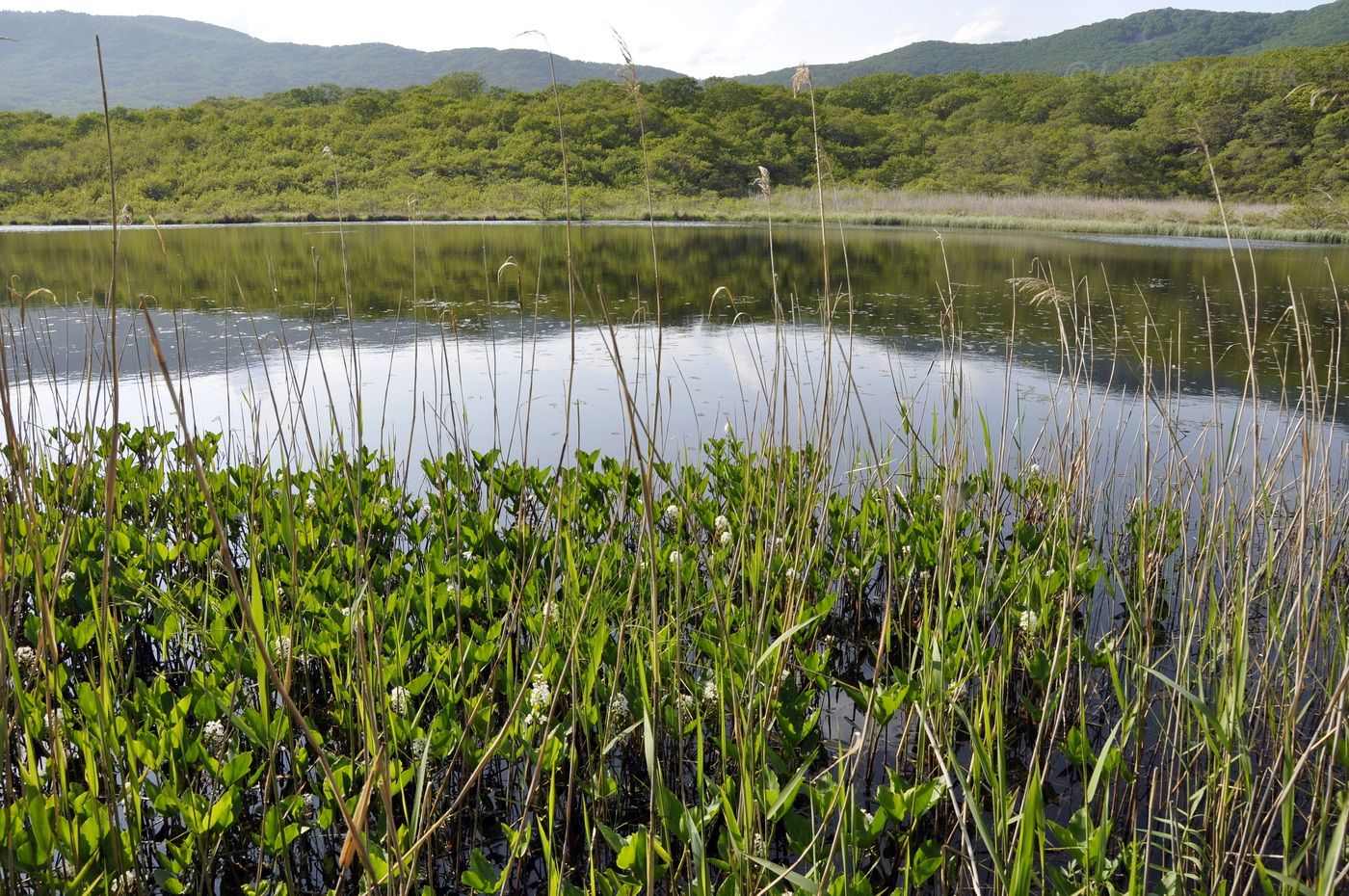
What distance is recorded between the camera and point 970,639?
190 centimetres

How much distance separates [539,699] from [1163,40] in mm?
86763

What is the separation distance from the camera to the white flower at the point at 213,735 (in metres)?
1.70

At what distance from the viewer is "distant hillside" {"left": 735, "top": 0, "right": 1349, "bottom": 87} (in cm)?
6631

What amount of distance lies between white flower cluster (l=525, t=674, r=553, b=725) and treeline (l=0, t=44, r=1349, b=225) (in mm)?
25961

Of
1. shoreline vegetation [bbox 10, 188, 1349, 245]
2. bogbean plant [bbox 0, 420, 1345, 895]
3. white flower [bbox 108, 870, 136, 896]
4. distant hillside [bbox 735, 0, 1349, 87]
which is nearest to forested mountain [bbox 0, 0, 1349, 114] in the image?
distant hillside [bbox 735, 0, 1349, 87]

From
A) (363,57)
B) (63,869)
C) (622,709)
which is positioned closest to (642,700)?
(622,709)

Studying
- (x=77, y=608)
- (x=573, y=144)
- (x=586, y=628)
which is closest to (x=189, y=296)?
(x=77, y=608)

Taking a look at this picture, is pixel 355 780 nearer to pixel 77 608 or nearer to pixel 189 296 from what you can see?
pixel 77 608

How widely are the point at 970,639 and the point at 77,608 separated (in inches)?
89.9

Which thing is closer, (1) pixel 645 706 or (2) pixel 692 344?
(1) pixel 645 706

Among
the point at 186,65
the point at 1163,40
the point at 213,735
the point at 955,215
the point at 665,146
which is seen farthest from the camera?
the point at 186,65

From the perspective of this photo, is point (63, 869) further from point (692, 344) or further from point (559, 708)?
point (692, 344)

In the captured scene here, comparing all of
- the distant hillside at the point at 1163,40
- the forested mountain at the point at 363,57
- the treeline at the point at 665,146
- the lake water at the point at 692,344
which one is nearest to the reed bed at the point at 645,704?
the lake water at the point at 692,344

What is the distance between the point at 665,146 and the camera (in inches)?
1371
